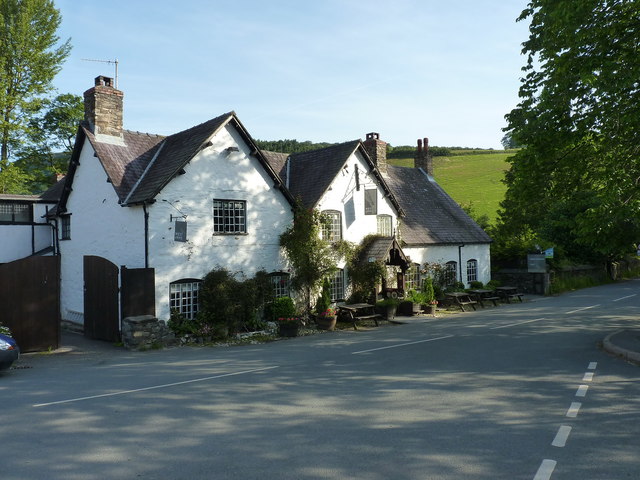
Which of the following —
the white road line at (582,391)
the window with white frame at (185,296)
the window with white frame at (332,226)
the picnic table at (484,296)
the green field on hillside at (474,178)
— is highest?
the green field on hillside at (474,178)

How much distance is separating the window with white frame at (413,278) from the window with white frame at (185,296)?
1165 cm

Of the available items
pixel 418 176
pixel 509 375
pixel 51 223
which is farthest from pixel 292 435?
pixel 418 176

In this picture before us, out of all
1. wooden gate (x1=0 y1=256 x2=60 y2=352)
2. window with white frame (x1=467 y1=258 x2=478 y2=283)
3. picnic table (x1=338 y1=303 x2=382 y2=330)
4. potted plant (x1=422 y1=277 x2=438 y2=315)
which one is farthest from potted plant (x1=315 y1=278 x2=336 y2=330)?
window with white frame (x1=467 y1=258 x2=478 y2=283)

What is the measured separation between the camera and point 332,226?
22.7 metres

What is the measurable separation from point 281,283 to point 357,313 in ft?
12.7

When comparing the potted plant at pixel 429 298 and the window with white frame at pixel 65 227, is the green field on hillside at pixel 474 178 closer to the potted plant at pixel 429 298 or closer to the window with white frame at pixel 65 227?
the potted plant at pixel 429 298

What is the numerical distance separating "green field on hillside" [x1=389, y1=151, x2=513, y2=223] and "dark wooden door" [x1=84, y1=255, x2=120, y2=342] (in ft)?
158

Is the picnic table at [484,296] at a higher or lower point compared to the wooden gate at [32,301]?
lower

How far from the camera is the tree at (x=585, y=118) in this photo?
13.0 metres

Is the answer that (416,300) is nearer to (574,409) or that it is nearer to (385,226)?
(385,226)

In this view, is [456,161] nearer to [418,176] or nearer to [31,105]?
[418,176]

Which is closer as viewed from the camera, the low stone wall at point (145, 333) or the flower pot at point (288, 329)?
the low stone wall at point (145, 333)

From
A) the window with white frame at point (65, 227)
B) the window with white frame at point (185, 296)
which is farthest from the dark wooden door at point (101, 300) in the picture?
the window with white frame at point (65, 227)

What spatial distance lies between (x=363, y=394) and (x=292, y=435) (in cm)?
252
